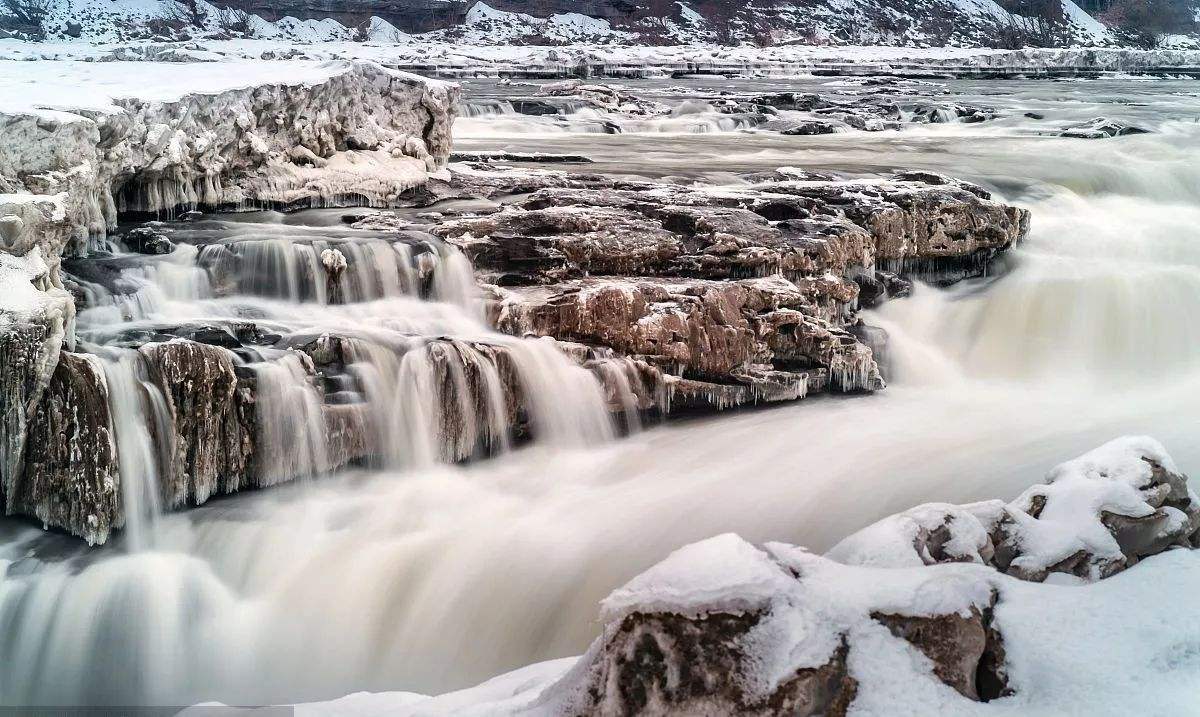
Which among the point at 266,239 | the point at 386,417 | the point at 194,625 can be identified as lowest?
the point at 194,625

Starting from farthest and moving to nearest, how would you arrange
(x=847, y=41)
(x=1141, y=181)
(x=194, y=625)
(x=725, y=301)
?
(x=847, y=41) < (x=1141, y=181) < (x=725, y=301) < (x=194, y=625)

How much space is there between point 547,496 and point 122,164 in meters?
4.02

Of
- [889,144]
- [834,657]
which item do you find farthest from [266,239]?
[889,144]

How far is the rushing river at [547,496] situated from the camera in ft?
13.0

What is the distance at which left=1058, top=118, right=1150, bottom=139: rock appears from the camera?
13766 millimetres

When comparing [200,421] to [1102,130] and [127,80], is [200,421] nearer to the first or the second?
[127,80]

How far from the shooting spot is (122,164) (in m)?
6.57

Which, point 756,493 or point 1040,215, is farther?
point 1040,215

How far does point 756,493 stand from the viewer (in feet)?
17.1

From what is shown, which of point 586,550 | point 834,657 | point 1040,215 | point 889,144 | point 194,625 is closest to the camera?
point 834,657

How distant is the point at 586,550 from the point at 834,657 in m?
2.57

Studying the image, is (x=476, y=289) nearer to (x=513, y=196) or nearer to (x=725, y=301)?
(x=725, y=301)

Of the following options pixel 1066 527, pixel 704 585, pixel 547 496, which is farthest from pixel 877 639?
pixel 547 496

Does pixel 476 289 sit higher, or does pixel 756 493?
pixel 476 289
